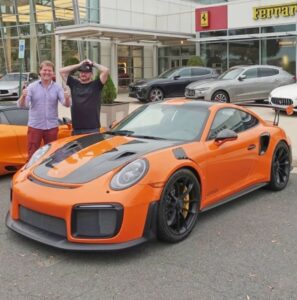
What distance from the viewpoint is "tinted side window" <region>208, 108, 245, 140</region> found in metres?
5.59

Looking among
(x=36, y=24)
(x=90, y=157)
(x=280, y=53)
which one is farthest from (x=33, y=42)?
(x=90, y=157)

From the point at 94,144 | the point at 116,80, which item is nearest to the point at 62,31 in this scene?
the point at 116,80

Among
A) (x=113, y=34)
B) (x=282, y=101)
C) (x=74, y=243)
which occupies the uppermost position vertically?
(x=113, y=34)

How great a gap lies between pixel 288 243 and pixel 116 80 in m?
25.0

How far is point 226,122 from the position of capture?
232 inches

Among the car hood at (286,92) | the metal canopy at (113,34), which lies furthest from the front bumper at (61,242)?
the metal canopy at (113,34)

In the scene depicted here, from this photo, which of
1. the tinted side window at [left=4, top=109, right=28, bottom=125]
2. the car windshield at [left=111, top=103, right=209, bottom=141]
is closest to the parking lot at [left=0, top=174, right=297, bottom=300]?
the car windshield at [left=111, top=103, right=209, bottom=141]

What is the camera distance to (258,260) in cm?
430

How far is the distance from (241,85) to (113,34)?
9.92m

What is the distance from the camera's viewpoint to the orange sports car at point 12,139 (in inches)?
292

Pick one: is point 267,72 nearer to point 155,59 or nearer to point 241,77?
point 241,77

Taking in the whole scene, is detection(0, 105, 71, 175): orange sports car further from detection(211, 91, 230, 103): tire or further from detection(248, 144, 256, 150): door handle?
detection(211, 91, 230, 103): tire

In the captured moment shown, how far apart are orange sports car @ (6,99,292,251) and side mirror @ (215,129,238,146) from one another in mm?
12

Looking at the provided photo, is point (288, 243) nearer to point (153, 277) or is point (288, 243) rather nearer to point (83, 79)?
point (153, 277)
